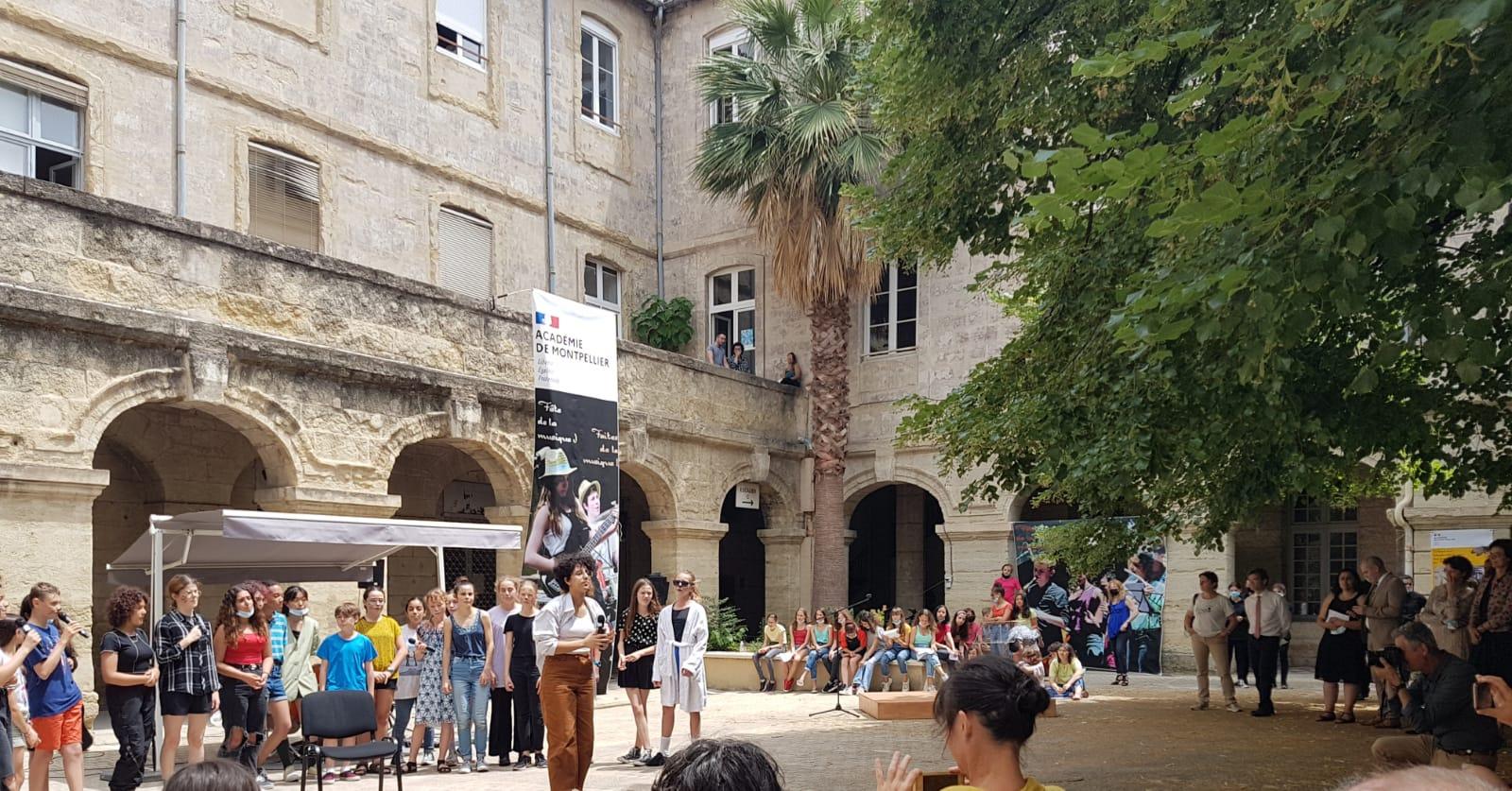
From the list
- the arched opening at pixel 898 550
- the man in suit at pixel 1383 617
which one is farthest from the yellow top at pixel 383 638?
the arched opening at pixel 898 550

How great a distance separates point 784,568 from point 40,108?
13.1 meters

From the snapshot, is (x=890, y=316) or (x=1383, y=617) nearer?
(x=1383, y=617)

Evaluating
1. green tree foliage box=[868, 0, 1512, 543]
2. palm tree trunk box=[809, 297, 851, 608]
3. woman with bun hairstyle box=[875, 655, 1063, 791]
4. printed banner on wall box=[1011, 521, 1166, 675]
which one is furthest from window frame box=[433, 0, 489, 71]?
woman with bun hairstyle box=[875, 655, 1063, 791]

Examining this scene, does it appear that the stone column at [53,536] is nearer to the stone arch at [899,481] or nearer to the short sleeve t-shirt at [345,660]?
the short sleeve t-shirt at [345,660]

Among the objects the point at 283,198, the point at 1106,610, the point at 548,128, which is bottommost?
the point at 1106,610

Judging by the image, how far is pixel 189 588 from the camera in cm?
871

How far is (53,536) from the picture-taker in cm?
1131

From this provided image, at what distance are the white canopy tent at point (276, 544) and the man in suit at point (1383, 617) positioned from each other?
8317 millimetres

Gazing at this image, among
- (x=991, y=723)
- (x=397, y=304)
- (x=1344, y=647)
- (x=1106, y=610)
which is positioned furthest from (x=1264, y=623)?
(x=991, y=723)

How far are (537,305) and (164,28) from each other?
22.3ft

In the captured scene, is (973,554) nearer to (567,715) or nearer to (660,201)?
(660,201)

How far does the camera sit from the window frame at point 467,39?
20203mm

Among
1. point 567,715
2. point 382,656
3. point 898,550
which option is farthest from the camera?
point 898,550

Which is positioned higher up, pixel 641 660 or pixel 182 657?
pixel 182 657
